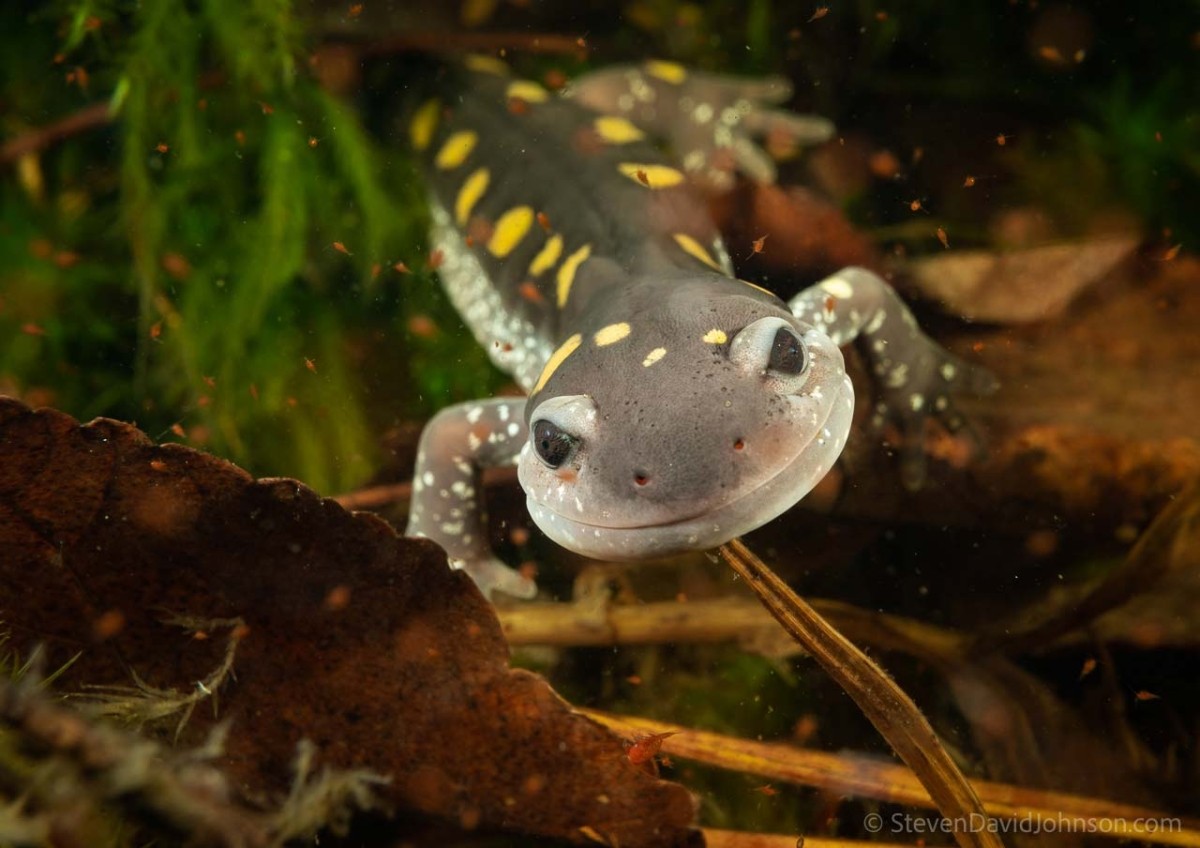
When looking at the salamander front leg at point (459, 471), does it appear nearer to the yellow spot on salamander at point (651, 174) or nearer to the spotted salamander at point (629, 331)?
the spotted salamander at point (629, 331)

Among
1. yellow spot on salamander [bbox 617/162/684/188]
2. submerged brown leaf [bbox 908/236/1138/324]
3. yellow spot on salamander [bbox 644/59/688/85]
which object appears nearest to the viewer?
submerged brown leaf [bbox 908/236/1138/324]

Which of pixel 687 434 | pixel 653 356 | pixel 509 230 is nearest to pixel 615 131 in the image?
pixel 509 230

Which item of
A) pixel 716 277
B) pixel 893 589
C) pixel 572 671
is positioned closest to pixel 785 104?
pixel 716 277

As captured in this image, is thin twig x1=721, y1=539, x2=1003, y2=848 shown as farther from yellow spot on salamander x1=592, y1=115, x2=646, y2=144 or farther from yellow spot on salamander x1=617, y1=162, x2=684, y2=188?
yellow spot on salamander x1=592, y1=115, x2=646, y2=144

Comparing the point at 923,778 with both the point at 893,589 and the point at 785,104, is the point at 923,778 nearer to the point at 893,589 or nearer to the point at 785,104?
the point at 893,589

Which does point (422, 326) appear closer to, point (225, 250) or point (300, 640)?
point (225, 250)

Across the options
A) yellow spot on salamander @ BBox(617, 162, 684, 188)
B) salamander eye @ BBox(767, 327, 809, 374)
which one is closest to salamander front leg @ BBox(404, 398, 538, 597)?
yellow spot on salamander @ BBox(617, 162, 684, 188)
